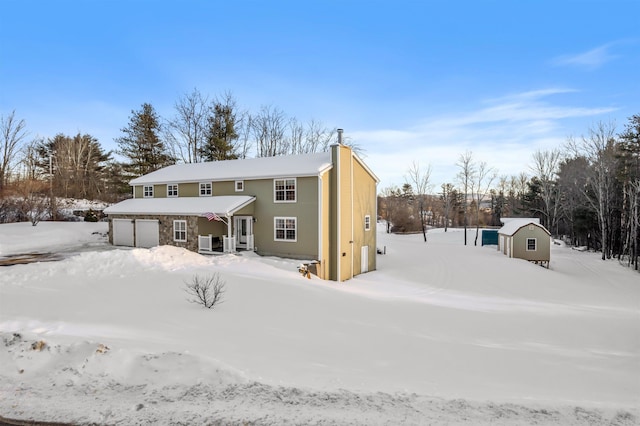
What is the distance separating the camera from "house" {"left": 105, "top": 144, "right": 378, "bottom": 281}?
734 inches

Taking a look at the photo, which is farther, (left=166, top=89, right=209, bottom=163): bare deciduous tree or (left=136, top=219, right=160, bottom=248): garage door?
(left=166, top=89, right=209, bottom=163): bare deciduous tree

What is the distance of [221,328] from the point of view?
7.02m

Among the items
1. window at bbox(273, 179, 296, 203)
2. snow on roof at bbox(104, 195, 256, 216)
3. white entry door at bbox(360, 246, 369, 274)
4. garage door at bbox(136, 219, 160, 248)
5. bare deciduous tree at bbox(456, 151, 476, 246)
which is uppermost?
bare deciduous tree at bbox(456, 151, 476, 246)

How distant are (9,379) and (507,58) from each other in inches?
808

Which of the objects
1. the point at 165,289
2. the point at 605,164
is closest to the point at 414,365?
the point at 165,289

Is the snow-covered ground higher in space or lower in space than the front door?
lower

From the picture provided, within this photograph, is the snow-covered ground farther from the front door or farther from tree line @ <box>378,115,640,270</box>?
tree line @ <box>378,115,640,270</box>

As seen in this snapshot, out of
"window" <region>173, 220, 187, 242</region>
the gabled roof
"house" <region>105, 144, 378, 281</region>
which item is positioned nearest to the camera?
"house" <region>105, 144, 378, 281</region>

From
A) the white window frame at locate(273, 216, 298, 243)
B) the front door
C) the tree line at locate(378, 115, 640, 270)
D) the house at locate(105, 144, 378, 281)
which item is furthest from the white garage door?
the tree line at locate(378, 115, 640, 270)

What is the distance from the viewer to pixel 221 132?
37500 mm

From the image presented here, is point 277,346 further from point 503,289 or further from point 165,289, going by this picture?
point 503,289

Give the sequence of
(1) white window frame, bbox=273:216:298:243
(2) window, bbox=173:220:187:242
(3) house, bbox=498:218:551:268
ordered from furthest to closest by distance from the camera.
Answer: (3) house, bbox=498:218:551:268 < (2) window, bbox=173:220:187:242 < (1) white window frame, bbox=273:216:298:243

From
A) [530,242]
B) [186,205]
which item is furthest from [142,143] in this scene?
[530,242]

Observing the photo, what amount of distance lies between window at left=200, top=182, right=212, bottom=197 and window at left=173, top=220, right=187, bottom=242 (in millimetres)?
2623
